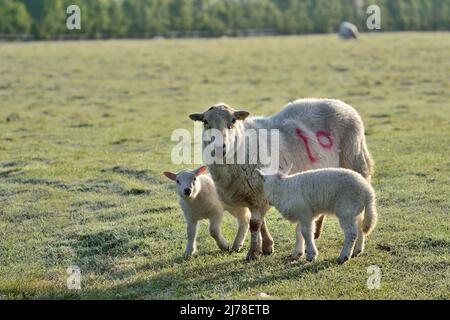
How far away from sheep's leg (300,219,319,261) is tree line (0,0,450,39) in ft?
183

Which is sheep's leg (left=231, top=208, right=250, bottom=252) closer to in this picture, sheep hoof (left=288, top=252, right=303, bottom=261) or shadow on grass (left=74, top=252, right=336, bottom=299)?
shadow on grass (left=74, top=252, right=336, bottom=299)

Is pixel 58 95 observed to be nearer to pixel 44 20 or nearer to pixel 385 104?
pixel 385 104

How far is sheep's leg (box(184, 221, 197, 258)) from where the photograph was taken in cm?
842

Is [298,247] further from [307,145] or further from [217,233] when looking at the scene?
[307,145]

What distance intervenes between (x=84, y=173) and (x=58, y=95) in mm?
12722

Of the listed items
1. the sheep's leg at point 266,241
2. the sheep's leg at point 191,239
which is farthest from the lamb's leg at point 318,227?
the sheep's leg at point 191,239

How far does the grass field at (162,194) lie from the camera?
7383 mm

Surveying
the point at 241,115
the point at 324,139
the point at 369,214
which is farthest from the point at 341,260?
the point at 241,115

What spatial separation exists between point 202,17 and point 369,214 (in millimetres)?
70916

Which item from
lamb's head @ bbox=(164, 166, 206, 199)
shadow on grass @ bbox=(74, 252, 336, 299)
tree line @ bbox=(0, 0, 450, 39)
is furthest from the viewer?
tree line @ bbox=(0, 0, 450, 39)

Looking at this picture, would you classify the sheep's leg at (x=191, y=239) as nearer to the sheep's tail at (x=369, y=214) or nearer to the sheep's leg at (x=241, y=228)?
the sheep's leg at (x=241, y=228)

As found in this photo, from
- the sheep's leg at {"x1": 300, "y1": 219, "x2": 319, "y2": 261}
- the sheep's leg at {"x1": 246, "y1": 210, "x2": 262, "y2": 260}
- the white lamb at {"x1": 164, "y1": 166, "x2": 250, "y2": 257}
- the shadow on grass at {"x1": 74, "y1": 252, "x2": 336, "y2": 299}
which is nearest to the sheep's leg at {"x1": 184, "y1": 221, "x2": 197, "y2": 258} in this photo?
the white lamb at {"x1": 164, "y1": 166, "x2": 250, "y2": 257}

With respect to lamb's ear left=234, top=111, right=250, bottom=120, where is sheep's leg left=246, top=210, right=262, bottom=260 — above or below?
below
